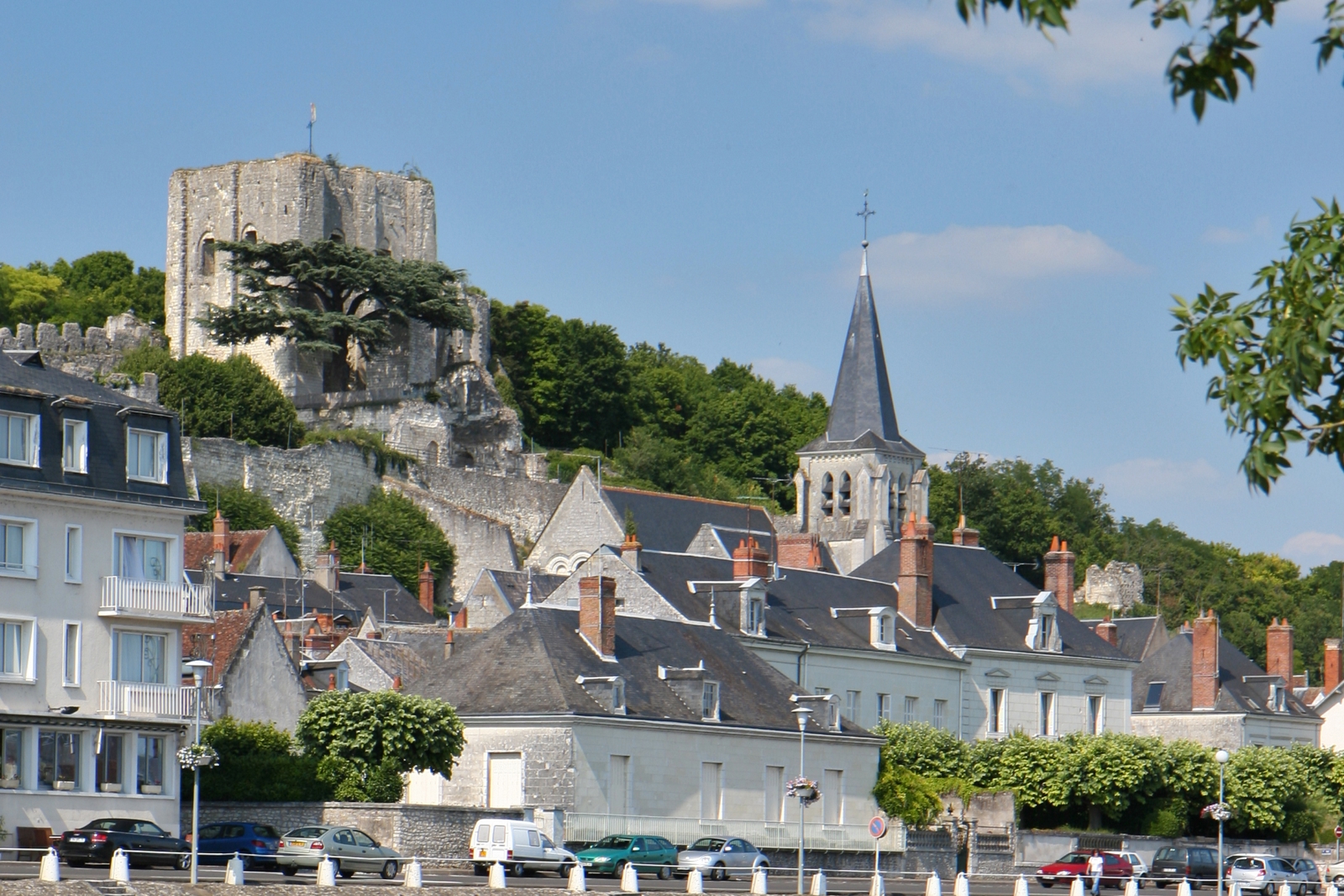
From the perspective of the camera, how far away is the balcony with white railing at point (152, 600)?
1358 inches

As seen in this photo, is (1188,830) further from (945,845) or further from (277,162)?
(277,162)

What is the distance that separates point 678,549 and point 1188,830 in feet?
81.0

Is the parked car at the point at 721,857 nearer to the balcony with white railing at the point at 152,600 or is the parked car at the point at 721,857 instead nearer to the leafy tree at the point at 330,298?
the balcony with white railing at the point at 152,600

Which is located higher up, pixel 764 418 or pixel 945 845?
pixel 764 418

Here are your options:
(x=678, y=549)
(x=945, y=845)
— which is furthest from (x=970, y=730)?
(x=678, y=549)

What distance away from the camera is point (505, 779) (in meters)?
38.4

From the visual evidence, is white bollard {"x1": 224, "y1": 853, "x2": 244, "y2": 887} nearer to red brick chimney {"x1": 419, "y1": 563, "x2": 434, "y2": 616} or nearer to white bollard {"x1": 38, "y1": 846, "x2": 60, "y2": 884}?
white bollard {"x1": 38, "y1": 846, "x2": 60, "y2": 884}

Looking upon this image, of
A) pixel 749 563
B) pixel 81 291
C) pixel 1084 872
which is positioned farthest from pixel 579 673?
pixel 81 291

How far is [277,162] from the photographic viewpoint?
87.7 m

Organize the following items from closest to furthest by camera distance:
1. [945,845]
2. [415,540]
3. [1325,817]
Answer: [945,845] → [1325,817] → [415,540]

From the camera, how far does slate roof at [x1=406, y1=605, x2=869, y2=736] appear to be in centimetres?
3872

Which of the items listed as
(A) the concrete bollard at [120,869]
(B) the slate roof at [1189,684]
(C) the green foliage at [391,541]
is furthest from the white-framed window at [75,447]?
(B) the slate roof at [1189,684]

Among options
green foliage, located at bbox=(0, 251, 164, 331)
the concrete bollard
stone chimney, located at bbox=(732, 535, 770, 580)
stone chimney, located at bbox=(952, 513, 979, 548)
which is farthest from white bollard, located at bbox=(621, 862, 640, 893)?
green foliage, located at bbox=(0, 251, 164, 331)

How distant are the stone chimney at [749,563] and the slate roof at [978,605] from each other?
5.36 metres
